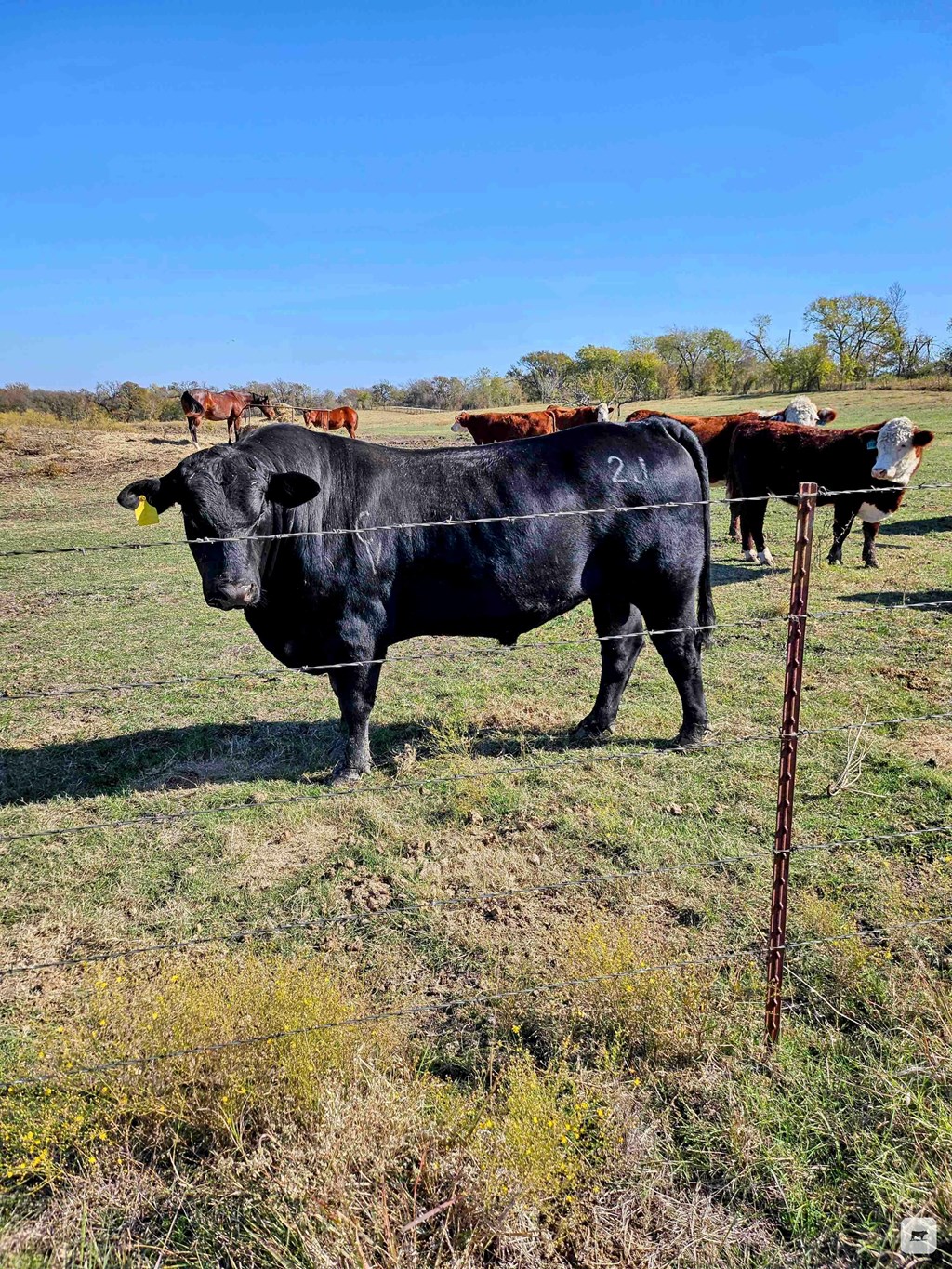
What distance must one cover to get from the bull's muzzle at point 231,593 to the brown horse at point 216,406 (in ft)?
73.1

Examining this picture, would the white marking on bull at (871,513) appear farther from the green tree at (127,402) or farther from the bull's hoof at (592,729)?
the green tree at (127,402)

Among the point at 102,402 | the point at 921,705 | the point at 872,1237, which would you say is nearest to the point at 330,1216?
the point at 872,1237

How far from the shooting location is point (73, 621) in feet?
28.6

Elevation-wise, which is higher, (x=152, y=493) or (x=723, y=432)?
(x=723, y=432)

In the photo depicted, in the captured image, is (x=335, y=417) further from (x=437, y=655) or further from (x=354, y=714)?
(x=437, y=655)

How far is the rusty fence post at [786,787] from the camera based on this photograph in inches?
97.3

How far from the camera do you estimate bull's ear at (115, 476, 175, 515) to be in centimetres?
426

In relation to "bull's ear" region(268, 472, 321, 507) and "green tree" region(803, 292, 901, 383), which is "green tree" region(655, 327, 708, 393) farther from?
"bull's ear" region(268, 472, 321, 507)

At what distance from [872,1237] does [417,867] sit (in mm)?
2335

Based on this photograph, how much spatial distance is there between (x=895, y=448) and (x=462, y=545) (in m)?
6.96

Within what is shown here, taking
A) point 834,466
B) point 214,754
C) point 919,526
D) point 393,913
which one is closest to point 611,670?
point 393,913

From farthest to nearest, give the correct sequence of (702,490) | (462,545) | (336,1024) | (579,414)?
(579,414)
(702,490)
(462,545)
(336,1024)

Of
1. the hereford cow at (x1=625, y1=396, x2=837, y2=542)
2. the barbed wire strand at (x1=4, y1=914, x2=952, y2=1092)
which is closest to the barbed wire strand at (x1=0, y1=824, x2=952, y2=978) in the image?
the barbed wire strand at (x1=4, y1=914, x2=952, y2=1092)

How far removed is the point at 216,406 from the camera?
85.8ft
